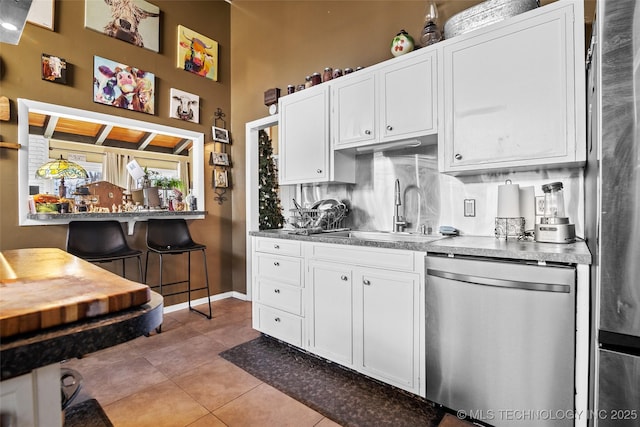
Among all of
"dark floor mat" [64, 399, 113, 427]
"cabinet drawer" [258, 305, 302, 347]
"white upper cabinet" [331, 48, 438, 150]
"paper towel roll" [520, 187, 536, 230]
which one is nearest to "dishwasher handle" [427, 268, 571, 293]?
"paper towel roll" [520, 187, 536, 230]

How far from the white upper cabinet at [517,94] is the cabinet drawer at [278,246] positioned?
1.18 meters

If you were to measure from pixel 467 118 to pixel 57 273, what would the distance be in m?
2.06

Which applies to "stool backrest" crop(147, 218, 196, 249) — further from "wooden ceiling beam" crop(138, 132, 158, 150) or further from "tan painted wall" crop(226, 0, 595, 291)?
"wooden ceiling beam" crop(138, 132, 158, 150)

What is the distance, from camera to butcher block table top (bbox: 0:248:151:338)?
52 cm

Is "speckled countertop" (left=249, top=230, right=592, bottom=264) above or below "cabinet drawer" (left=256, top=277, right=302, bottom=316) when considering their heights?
above

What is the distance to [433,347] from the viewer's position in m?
1.69

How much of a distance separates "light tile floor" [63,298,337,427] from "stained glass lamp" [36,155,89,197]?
1.57 m

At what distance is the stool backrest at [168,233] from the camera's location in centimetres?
323

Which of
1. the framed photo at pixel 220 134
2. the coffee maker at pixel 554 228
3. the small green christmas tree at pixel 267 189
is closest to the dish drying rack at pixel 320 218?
the small green christmas tree at pixel 267 189

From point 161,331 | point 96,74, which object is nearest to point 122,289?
point 161,331

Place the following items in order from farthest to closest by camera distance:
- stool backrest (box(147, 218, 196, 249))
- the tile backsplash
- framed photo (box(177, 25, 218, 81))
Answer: framed photo (box(177, 25, 218, 81))
stool backrest (box(147, 218, 196, 249))
the tile backsplash

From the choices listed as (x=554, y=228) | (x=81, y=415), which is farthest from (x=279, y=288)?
(x=554, y=228)

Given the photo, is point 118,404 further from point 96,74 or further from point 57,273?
point 96,74

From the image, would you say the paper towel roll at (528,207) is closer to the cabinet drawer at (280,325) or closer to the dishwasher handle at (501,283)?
the dishwasher handle at (501,283)
